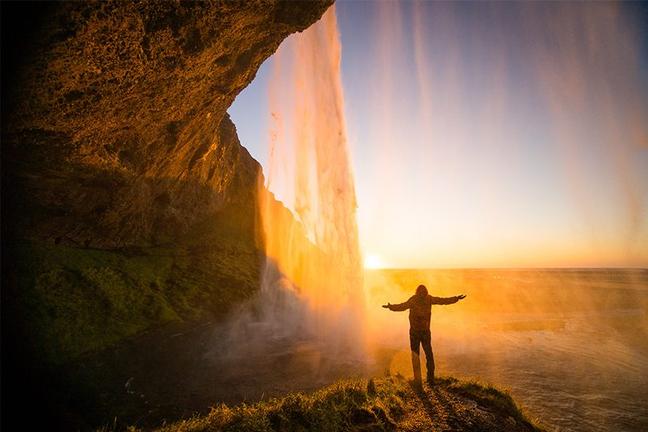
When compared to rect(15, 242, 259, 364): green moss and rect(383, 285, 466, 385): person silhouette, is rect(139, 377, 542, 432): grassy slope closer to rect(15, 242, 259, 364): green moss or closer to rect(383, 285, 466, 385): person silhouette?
rect(383, 285, 466, 385): person silhouette

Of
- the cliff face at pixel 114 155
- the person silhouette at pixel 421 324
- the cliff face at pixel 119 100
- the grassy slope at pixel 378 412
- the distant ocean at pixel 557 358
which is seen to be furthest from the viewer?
the distant ocean at pixel 557 358

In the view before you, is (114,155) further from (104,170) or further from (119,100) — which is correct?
(119,100)

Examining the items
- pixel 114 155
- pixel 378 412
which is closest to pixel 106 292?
pixel 114 155

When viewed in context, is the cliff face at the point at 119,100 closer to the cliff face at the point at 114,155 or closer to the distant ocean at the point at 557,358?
the cliff face at the point at 114,155

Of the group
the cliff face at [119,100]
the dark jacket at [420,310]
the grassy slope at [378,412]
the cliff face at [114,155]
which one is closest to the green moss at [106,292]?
the cliff face at [114,155]

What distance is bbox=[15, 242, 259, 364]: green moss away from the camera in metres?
12.7

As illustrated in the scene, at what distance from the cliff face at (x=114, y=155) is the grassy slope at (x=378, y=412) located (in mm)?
8878

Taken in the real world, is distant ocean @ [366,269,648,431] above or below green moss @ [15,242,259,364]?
below

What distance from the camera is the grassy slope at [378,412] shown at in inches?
256

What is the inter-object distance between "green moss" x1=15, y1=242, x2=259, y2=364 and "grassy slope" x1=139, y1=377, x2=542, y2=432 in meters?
9.07

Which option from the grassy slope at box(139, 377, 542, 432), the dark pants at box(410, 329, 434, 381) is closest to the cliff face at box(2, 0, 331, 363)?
the grassy slope at box(139, 377, 542, 432)

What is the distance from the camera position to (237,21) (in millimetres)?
9492

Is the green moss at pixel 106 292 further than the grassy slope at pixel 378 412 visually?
Yes

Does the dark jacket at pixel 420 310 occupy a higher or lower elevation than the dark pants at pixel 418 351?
higher
